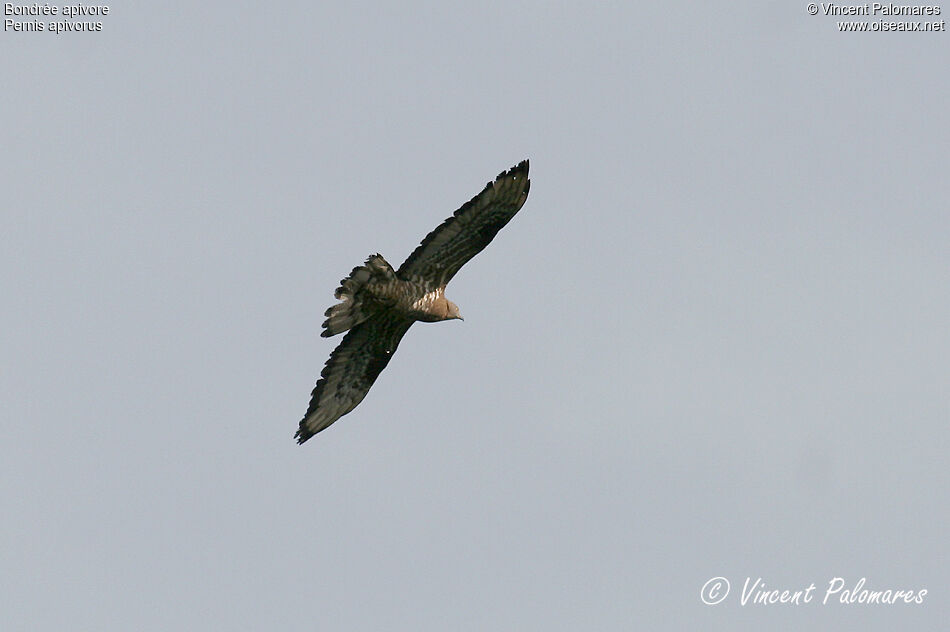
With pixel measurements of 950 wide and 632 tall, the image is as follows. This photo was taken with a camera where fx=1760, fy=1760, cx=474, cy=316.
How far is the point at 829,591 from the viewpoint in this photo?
2267 centimetres

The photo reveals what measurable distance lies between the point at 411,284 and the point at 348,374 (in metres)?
1.82

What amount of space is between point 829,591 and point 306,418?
710 centimetres

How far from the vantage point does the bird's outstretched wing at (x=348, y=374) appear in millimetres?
22562

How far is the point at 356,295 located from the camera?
21203mm

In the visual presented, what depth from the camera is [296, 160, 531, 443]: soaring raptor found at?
21172 mm

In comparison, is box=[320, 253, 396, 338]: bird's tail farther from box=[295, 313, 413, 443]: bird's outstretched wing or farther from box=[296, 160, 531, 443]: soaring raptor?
box=[295, 313, 413, 443]: bird's outstretched wing

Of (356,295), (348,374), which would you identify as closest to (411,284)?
(356,295)

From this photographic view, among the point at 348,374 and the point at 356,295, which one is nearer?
the point at 356,295

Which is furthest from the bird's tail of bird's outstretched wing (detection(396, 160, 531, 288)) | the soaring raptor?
bird's outstretched wing (detection(396, 160, 531, 288))

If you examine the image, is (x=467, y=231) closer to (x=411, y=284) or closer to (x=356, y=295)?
(x=411, y=284)

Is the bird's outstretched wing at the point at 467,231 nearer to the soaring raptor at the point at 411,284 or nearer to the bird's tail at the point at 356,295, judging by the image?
Answer: the soaring raptor at the point at 411,284

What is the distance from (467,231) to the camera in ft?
70.6

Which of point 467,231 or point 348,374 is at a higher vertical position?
point 467,231

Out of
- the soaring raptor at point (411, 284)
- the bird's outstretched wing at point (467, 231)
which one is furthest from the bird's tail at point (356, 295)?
the bird's outstretched wing at point (467, 231)
